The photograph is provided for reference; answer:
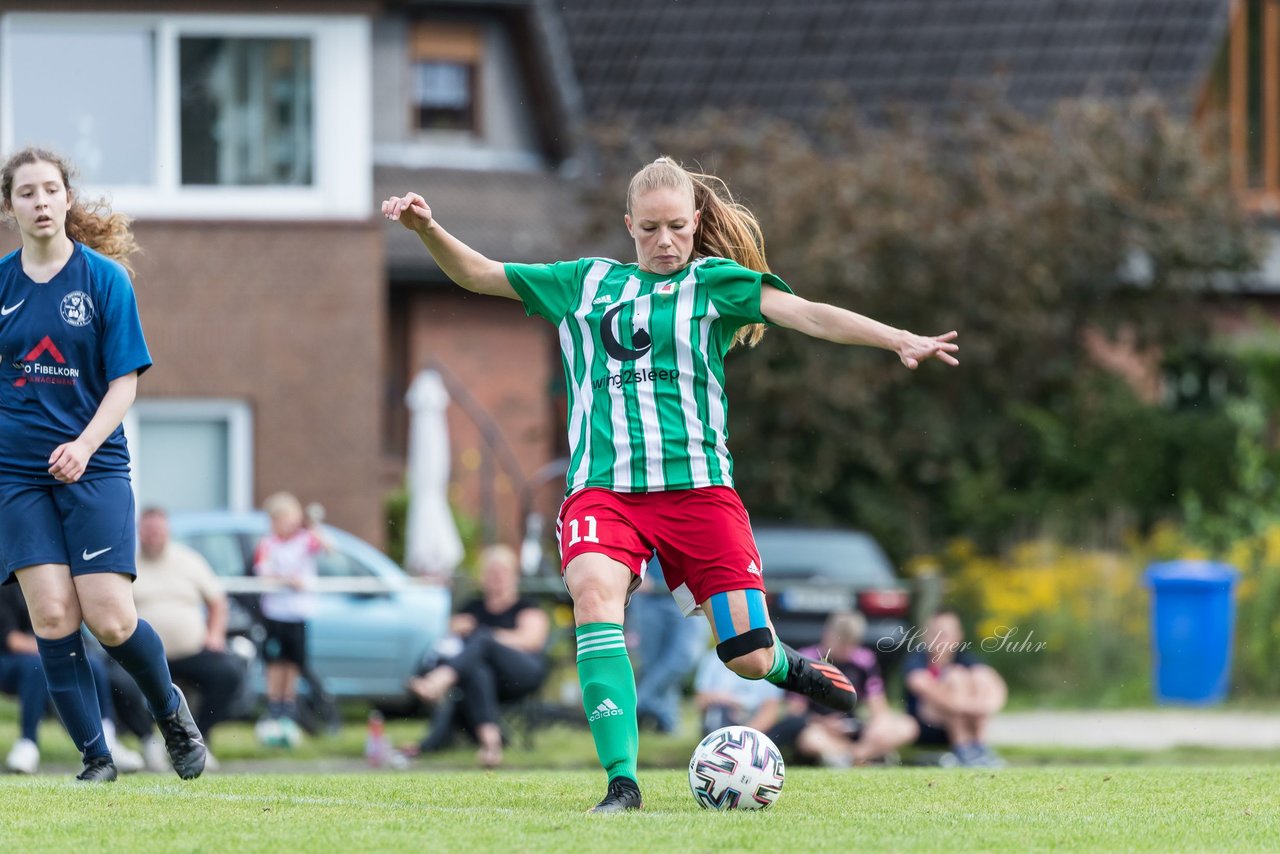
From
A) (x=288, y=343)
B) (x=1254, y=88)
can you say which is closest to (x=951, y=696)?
(x=288, y=343)

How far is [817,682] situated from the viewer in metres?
7.39

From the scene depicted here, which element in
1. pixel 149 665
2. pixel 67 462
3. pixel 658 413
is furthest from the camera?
pixel 149 665

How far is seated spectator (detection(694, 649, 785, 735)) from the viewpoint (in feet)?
45.3

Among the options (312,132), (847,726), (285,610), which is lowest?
(847,726)

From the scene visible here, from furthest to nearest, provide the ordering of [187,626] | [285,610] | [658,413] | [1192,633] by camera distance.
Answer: [1192,633] → [285,610] → [187,626] → [658,413]

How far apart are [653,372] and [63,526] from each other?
2.20 meters

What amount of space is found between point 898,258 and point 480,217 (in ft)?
22.2

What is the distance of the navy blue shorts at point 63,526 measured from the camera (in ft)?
23.8

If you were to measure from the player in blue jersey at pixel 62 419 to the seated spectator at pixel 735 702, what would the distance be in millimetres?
6848

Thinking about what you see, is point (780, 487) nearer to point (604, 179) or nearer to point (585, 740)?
point (604, 179)

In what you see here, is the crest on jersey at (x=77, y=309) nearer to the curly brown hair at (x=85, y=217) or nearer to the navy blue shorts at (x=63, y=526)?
the curly brown hair at (x=85, y=217)

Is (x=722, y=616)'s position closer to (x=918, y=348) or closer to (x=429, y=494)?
(x=918, y=348)

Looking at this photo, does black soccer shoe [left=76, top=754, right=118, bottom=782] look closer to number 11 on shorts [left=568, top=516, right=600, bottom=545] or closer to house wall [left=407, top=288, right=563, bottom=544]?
number 11 on shorts [left=568, top=516, right=600, bottom=545]

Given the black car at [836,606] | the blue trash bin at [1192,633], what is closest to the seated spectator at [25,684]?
the black car at [836,606]
